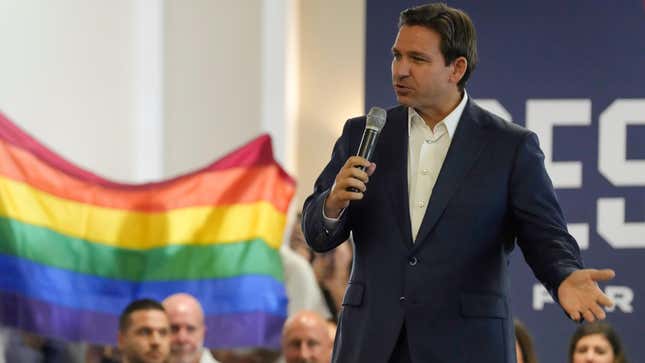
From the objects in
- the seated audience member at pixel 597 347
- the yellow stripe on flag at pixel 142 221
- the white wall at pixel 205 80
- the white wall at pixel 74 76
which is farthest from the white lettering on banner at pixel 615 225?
the white wall at pixel 74 76

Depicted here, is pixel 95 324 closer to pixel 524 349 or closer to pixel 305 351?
pixel 305 351

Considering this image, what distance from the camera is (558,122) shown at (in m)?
7.46

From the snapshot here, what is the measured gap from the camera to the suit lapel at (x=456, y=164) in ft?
8.66

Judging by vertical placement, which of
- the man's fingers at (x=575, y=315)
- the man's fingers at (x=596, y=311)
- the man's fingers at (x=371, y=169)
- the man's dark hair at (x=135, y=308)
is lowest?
the man's dark hair at (x=135, y=308)

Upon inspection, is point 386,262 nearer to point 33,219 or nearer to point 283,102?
point 33,219

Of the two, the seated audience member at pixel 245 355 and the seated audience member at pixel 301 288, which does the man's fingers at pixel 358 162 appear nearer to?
the seated audience member at pixel 245 355

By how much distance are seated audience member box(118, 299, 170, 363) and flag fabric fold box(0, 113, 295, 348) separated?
1.02 feet

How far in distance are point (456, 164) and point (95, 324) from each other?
3.31 metres

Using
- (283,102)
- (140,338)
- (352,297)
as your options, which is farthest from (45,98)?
(352,297)

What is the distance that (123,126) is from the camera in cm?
818

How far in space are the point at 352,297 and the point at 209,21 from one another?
18.8 ft

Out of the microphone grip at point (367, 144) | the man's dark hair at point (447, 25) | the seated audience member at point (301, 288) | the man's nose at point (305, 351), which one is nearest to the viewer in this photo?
the microphone grip at point (367, 144)

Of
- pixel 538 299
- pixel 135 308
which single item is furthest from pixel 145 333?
pixel 538 299

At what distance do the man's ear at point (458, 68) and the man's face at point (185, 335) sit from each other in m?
3.03
